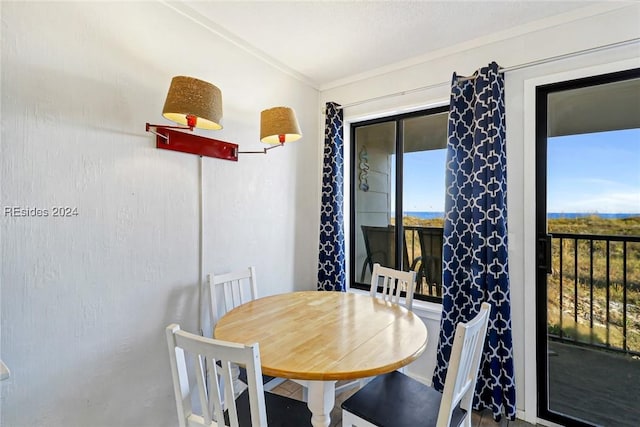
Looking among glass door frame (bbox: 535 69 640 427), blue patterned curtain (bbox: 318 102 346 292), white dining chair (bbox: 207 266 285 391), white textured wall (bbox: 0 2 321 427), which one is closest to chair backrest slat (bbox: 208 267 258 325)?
white dining chair (bbox: 207 266 285 391)

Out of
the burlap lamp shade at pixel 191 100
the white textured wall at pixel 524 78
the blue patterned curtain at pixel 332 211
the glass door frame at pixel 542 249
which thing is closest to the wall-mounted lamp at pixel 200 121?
the burlap lamp shade at pixel 191 100

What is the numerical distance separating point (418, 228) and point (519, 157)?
3.07ft

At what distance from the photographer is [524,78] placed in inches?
76.7

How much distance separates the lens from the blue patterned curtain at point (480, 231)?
6.23ft

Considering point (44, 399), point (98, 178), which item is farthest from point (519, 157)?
point (44, 399)

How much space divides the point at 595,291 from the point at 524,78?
1485 mm

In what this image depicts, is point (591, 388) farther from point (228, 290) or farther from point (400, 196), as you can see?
point (228, 290)

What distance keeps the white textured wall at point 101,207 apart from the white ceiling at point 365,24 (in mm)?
189

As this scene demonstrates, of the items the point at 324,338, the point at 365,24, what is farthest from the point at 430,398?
the point at 365,24

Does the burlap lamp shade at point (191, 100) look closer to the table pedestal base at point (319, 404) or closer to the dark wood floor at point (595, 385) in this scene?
the table pedestal base at point (319, 404)

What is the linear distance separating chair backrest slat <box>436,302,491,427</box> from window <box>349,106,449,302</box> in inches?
48.9

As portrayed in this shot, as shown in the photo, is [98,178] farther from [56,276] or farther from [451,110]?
[451,110]

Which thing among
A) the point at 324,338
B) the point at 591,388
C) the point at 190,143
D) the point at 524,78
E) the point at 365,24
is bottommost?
the point at 591,388

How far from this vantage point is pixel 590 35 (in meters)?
1.74
